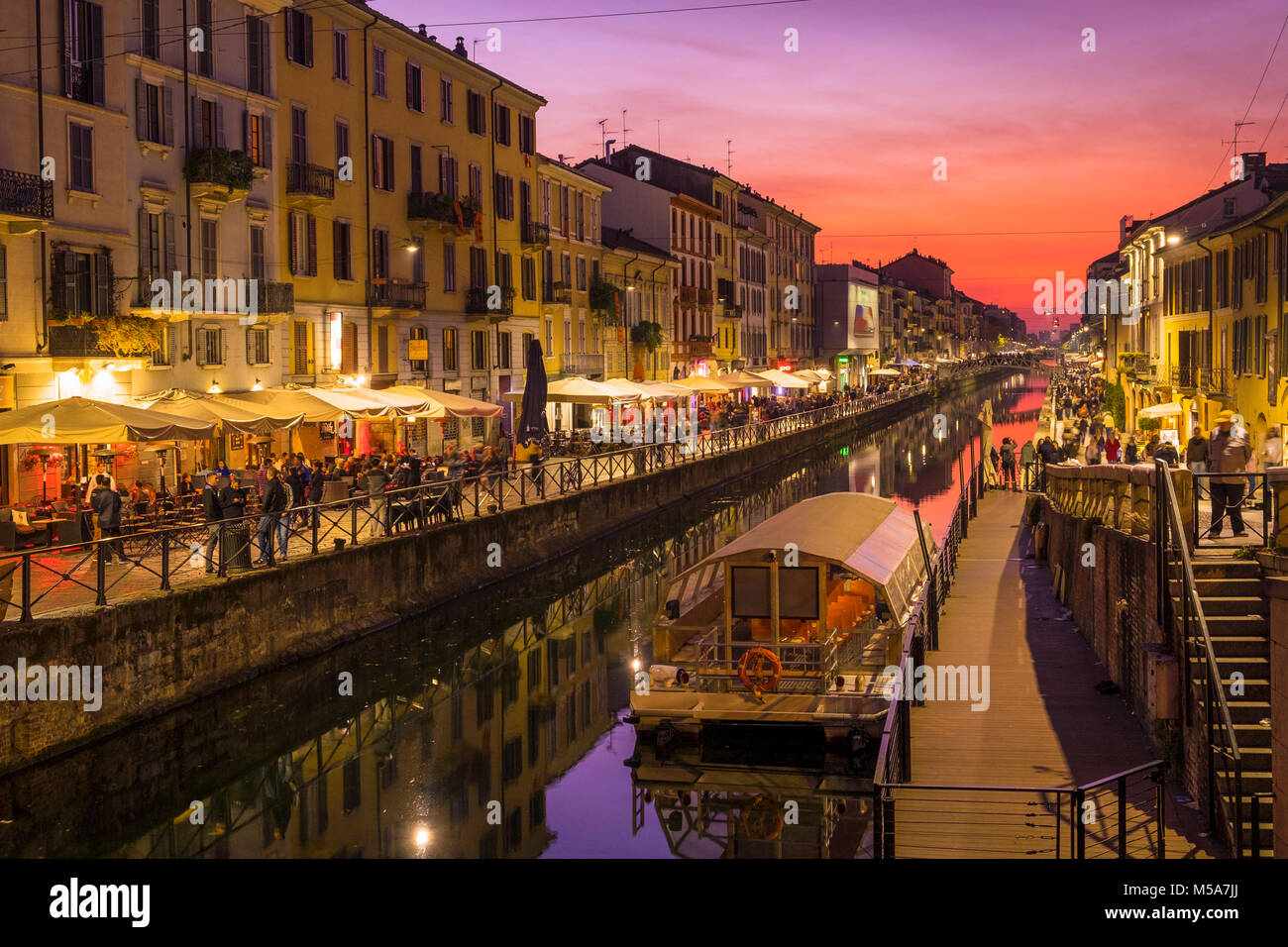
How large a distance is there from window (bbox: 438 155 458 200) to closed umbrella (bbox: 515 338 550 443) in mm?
9216

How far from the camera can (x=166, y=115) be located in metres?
26.9

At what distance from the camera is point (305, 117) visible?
32906mm

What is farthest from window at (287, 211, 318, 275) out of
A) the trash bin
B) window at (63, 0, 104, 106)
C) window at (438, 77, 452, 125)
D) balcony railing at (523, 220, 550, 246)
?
the trash bin

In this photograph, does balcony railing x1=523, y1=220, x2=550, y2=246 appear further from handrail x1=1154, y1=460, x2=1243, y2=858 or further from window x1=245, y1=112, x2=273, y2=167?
handrail x1=1154, y1=460, x2=1243, y2=858

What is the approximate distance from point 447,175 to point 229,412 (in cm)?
2015

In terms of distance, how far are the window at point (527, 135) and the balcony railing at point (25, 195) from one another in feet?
84.8

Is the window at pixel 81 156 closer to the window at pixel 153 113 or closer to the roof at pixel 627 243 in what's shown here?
the window at pixel 153 113

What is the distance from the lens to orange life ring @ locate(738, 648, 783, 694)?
52.3ft

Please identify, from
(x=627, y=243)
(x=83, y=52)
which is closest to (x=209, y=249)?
(x=83, y=52)

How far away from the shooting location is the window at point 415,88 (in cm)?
3847

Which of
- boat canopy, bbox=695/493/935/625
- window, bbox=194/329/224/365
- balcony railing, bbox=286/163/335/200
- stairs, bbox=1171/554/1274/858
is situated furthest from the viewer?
balcony railing, bbox=286/163/335/200

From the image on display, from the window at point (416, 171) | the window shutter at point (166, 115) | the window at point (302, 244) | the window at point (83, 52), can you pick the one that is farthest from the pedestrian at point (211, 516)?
the window at point (416, 171)

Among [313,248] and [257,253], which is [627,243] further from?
[257,253]
